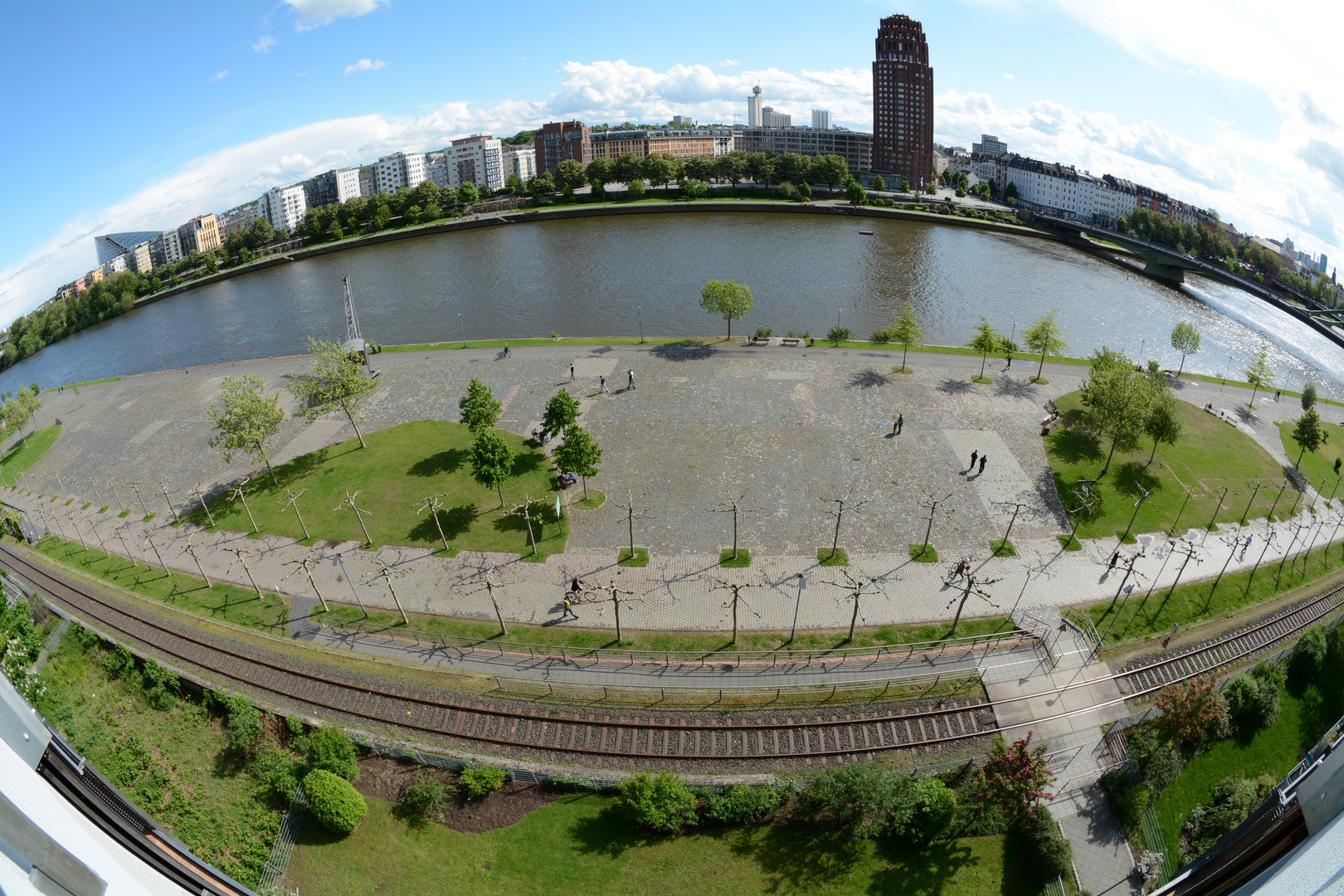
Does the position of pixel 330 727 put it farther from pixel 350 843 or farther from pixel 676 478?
pixel 676 478

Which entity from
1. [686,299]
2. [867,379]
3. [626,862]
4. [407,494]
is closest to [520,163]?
[686,299]

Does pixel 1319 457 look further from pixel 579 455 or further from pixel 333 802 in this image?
pixel 333 802

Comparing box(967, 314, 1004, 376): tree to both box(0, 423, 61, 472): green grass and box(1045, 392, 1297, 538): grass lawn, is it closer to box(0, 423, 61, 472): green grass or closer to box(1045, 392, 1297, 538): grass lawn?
box(1045, 392, 1297, 538): grass lawn

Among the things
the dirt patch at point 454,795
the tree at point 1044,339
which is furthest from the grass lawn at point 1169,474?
the dirt patch at point 454,795

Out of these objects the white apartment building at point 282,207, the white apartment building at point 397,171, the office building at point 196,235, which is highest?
the white apartment building at point 397,171

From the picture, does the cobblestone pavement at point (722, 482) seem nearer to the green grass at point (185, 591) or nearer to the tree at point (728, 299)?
the green grass at point (185, 591)

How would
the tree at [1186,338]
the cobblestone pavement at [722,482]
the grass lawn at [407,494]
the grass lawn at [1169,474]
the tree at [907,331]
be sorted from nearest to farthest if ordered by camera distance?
1. the cobblestone pavement at [722,482]
2. the grass lawn at [407,494]
3. the grass lawn at [1169,474]
4. the tree at [907,331]
5. the tree at [1186,338]
